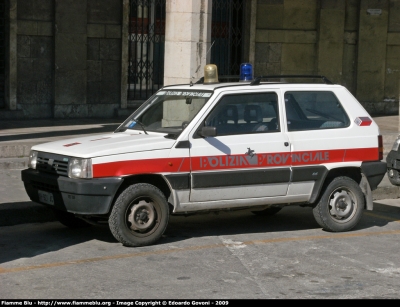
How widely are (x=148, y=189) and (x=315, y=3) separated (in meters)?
14.2

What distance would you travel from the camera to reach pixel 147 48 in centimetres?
1977

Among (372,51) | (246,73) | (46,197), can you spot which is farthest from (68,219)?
(372,51)

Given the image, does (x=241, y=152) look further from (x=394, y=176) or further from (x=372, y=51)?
(x=372, y=51)

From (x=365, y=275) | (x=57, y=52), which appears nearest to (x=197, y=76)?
(x=57, y=52)

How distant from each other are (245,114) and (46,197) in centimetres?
215

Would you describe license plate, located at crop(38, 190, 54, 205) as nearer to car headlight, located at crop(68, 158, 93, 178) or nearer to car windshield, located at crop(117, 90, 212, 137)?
car headlight, located at crop(68, 158, 93, 178)

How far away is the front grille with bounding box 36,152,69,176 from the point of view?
26.5 ft

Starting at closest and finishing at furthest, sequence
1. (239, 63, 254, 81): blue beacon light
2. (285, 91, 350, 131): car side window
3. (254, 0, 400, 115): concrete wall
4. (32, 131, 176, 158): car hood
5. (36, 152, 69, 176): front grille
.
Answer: (32, 131, 176, 158): car hood < (36, 152, 69, 176): front grille < (285, 91, 350, 131): car side window < (239, 63, 254, 81): blue beacon light < (254, 0, 400, 115): concrete wall

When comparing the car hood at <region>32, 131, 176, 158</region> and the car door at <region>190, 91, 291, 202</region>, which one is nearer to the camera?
the car hood at <region>32, 131, 176, 158</region>

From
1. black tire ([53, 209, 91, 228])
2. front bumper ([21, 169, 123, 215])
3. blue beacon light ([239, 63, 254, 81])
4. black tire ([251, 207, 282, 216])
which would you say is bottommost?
black tire ([251, 207, 282, 216])

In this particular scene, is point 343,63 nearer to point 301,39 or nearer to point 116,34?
point 301,39

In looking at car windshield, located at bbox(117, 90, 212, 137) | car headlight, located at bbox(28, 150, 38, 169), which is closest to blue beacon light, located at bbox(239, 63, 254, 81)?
car windshield, located at bbox(117, 90, 212, 137)

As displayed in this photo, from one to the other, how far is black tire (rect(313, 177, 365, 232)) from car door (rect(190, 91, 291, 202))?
1.83ft

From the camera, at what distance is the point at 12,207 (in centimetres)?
931
